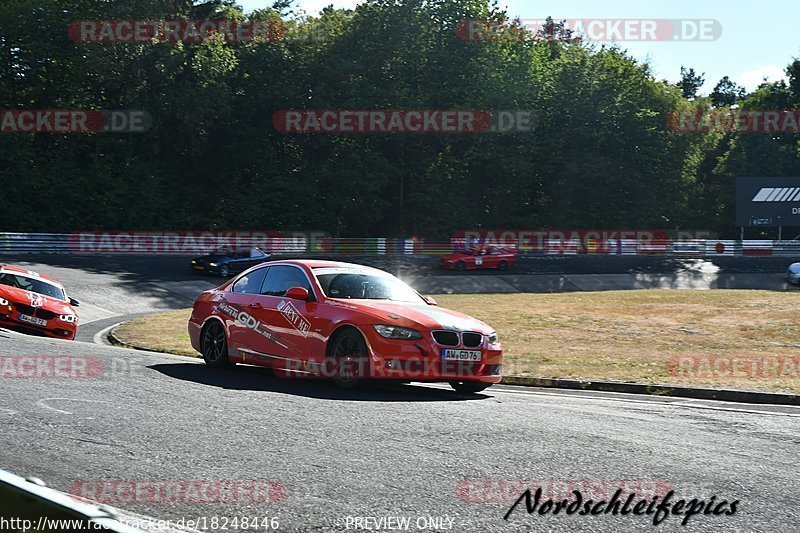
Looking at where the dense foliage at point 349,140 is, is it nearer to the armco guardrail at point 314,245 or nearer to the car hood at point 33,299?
the armco guardrail at point 314,245

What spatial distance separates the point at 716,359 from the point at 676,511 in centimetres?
1247

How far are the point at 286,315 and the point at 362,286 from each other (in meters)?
1.00

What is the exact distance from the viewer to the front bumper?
16.9 meters

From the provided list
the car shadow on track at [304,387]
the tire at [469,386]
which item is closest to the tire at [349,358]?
the car shadow on track at [304,387]

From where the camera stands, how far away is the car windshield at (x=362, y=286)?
1133 cm

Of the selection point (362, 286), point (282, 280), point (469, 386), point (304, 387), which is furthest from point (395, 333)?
point (282, 280)

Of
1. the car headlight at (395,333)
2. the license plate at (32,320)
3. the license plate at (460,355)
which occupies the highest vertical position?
the car headlight at (395,333)

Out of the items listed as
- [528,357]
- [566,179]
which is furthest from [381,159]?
[528,357]

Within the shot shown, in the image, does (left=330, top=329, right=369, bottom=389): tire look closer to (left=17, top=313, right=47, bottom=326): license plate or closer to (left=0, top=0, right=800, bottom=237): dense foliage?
(left=17, top=313, right=47, bottom=326): license plate

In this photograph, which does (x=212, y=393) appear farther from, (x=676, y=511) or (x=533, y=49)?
(x=533, y=49)

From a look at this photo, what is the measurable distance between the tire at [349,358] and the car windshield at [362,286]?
86cm

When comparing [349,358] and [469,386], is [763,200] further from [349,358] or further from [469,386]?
[349,358]

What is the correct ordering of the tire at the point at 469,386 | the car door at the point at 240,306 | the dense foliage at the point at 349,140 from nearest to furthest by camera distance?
the tire at the point at 469,386 → the car door at the point at 240,306 → the dense foliage at the point at 349,140

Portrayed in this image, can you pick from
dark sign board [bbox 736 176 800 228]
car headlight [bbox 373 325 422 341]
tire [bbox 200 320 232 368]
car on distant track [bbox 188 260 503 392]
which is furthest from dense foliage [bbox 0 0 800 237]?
car headlight [bbox 373 325 422 341]
